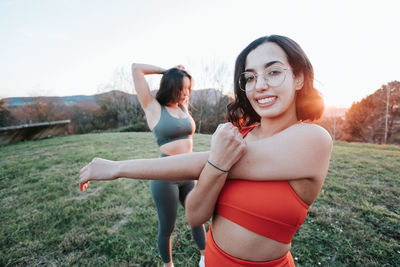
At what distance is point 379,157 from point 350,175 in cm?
375

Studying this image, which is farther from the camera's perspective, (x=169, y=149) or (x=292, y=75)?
(x=169, y=149)

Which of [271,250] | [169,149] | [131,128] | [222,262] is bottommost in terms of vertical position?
[131,128]

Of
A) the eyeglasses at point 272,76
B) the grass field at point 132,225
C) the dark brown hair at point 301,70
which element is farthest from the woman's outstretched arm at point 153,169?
the grass field at point 132,225

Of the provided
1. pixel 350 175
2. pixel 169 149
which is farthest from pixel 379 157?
pixel 169 149

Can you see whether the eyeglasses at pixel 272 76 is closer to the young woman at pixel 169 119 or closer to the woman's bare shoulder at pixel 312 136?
the woman's bare shoulder at pixel 312 136

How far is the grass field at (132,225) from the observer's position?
2510 mm

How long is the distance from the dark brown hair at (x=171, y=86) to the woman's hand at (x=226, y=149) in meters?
1.54

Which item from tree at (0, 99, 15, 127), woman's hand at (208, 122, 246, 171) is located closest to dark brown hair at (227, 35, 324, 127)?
woman's hand at (208, 122, 246, 171)

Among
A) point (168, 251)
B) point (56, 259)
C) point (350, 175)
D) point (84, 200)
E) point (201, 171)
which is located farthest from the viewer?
point (350, 175)

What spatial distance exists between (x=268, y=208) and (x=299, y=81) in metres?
0.75

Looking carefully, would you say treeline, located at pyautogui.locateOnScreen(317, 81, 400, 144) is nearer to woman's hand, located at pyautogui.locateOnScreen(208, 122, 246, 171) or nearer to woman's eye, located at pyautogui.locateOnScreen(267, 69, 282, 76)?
woman's eye, located at pyautogui.locateOnScreen(267, 69, 282, 76)

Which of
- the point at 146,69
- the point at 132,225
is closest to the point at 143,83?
the point at 146,69

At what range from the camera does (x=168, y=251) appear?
2.13 meters

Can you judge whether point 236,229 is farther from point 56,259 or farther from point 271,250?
point 56,259
